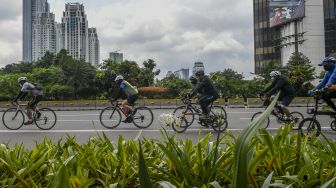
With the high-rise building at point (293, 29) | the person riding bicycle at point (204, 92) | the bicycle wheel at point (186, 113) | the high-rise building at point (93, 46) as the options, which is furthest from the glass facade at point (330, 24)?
the high-rise building at point (93, 46)

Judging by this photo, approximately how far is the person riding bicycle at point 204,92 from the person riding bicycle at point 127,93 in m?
1.97

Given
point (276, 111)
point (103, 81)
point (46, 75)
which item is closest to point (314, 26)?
point (103, 81)

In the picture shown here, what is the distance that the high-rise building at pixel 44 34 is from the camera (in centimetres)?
11900

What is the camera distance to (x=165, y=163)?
2619mm

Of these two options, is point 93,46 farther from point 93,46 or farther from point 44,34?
point 44,34

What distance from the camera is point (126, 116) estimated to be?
40.6 ft

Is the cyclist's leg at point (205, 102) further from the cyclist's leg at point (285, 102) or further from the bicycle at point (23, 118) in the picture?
the bicycle at point (23, 118)

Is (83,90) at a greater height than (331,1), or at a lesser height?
lesser

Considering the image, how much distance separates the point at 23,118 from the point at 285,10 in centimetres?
6296

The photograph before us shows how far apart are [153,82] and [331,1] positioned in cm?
3337

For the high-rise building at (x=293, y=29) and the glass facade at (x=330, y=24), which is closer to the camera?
the glass facade at (x=330, y=24)

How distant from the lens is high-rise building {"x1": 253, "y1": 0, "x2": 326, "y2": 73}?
66062 millimetres

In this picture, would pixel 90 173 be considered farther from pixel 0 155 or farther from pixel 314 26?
pixel 314 26

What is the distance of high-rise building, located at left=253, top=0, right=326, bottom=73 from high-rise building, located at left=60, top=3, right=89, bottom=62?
53419mm
